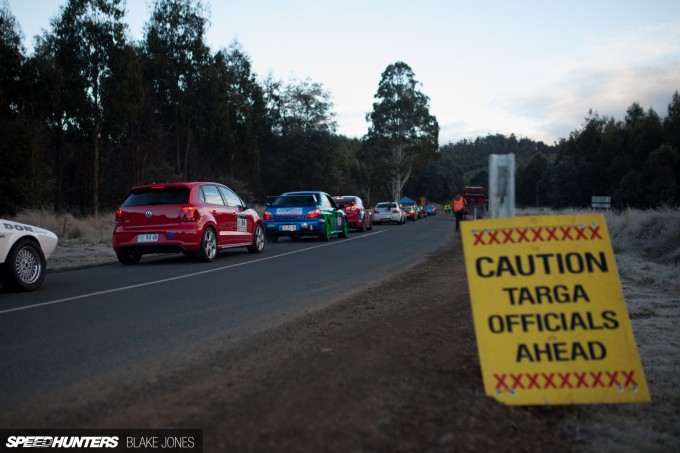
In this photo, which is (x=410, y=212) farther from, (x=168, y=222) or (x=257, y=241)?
(x=168, y=222)

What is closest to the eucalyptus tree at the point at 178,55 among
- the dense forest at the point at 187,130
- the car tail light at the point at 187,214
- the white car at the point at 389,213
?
the dense forest at the point at 187,130

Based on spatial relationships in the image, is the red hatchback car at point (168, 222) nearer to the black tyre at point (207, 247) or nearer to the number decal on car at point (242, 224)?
the black tyre at point (207, 247)

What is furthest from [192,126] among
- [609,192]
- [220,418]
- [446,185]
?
[446,185]

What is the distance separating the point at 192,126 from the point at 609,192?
4379 cm

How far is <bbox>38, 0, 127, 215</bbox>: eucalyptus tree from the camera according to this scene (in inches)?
1400

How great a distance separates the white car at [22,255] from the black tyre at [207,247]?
357 centimetres

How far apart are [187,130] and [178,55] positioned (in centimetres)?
608

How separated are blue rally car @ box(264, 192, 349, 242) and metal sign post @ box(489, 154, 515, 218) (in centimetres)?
1526

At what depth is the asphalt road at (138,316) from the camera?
4004 mm

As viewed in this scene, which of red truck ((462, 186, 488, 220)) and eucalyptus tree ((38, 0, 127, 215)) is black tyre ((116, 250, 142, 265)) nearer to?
eucalyptus tree ((38, 0, 127, 215))

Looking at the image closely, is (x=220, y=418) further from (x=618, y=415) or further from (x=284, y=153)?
(x=284, y=153)

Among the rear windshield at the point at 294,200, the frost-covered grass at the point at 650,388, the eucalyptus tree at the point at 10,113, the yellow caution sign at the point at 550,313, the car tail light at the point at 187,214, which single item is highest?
the eucalyptus tree at the point at 10,113

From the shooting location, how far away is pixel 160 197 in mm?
12219

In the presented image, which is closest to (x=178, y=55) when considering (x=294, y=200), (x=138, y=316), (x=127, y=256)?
(x=294, y=200)
